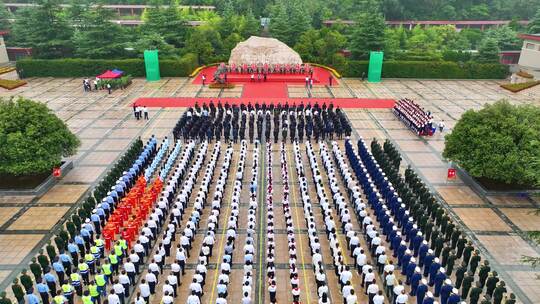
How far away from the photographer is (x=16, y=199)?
1493cm

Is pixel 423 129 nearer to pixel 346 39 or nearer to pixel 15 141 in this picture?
pixel 15 141

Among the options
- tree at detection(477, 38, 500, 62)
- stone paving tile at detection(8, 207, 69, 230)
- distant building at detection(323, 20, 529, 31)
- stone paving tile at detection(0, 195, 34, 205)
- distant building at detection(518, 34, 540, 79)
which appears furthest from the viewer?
distant building at detection(323, 20, 529, 31)

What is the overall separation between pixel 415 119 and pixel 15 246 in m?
17.5

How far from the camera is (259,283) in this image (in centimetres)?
1074

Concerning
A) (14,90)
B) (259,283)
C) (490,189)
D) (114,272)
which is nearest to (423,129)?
(490,189)

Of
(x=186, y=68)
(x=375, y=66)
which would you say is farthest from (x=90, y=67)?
(x=375, y=66)

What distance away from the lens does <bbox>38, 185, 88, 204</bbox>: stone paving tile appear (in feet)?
48.4

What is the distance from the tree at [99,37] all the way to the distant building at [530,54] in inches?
1273

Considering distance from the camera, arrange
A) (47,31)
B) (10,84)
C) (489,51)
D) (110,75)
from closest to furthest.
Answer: (110,75), (10,84), (489,51), (47,31)

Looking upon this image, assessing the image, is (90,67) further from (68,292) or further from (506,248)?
(506,248)

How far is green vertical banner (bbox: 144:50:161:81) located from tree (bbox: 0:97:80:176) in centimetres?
1756

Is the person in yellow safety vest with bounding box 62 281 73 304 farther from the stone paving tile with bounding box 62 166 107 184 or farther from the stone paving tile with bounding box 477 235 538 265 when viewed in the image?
the stone paving tile with bounding box 477 235 538 265

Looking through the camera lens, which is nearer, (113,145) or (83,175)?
(83,175)

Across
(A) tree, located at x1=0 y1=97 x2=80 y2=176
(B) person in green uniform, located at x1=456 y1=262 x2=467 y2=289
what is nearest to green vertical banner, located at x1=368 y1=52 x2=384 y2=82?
(A) tree, located at x1=0 y1=97 x2=80 y2=176
